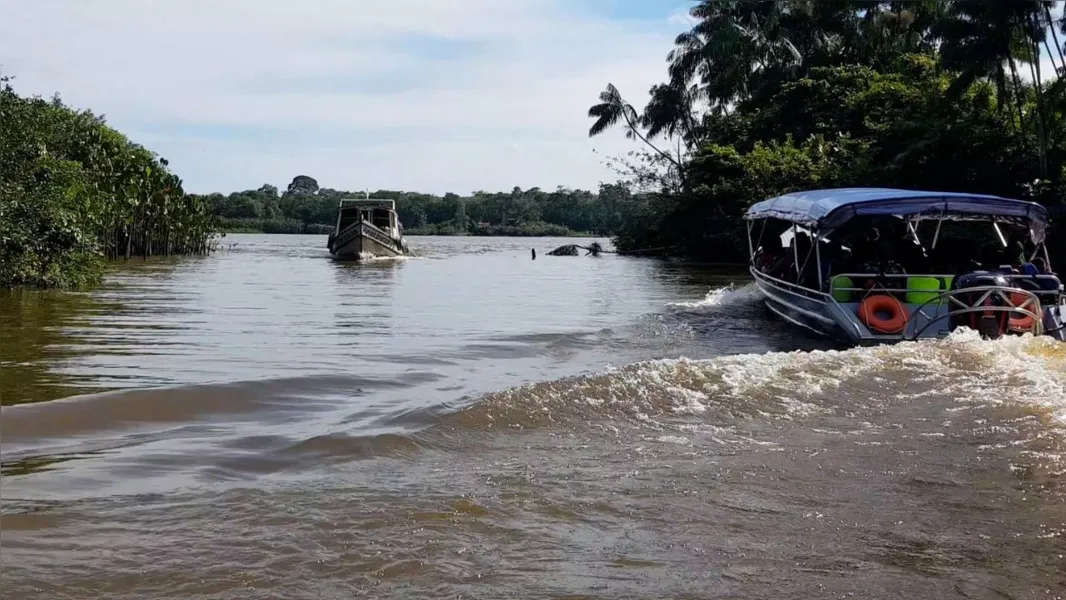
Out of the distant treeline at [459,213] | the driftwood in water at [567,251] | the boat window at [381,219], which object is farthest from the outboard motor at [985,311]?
the distant treeline at [459,213]

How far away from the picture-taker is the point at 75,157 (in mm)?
33656

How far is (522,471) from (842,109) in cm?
3263

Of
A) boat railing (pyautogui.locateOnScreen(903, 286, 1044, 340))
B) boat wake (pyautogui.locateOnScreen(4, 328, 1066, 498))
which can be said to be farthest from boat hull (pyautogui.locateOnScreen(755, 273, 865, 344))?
boat wake (pyautogui.locateOnScreen(4, 328, 1066, 498))

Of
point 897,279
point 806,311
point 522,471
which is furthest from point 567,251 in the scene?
point 522,471

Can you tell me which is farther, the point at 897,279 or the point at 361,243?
the point at 361,243

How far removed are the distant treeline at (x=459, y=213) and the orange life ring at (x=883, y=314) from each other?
300ft

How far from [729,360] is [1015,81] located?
21649 millimetres

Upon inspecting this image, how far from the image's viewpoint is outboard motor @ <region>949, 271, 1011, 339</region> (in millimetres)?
10789

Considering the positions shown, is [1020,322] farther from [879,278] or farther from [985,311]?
[879,278]

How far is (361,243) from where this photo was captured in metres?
37.3

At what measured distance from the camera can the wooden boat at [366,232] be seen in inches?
1471

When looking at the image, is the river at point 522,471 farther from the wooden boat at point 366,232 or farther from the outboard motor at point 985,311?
the wooden boat at point 366,232

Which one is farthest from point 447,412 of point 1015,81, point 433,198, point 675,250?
point 433,198

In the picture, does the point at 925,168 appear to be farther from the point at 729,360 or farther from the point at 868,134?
the point at 729,360
